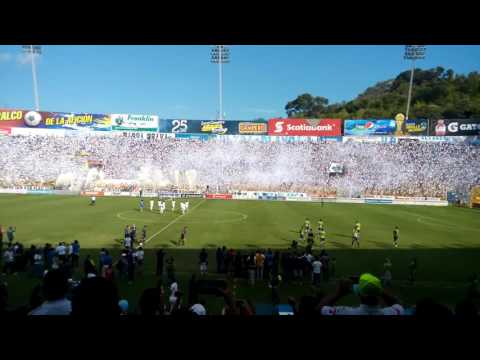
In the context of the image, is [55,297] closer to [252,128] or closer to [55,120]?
[252,128]

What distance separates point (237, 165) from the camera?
5769 cm

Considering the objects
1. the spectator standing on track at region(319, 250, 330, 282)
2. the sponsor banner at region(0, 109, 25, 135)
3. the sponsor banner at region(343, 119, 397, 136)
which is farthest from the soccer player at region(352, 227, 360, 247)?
the sponsor banner at region(0, 109, 25, 135)

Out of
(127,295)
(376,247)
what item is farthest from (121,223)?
(376,247)

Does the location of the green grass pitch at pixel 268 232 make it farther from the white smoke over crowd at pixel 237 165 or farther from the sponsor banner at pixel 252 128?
the sponsor banner at pixel 252 128

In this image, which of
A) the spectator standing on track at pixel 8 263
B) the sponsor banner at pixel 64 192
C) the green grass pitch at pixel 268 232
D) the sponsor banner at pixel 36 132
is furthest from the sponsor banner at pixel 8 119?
the spectator standing on track at pixel 8 263

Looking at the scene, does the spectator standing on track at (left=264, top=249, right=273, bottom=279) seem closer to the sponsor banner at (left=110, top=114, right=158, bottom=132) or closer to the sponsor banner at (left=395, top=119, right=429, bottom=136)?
the sponsor banner at (left=395, top=119, right=429, bottom=136)

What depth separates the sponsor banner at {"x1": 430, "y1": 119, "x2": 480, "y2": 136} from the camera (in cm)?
5328

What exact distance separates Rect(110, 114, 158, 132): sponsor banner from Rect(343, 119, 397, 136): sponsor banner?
28.5m

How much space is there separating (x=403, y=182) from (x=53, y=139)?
49.4 meters

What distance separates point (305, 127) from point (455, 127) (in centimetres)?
2012

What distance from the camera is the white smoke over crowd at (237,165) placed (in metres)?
52.2

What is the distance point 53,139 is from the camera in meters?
57.8
